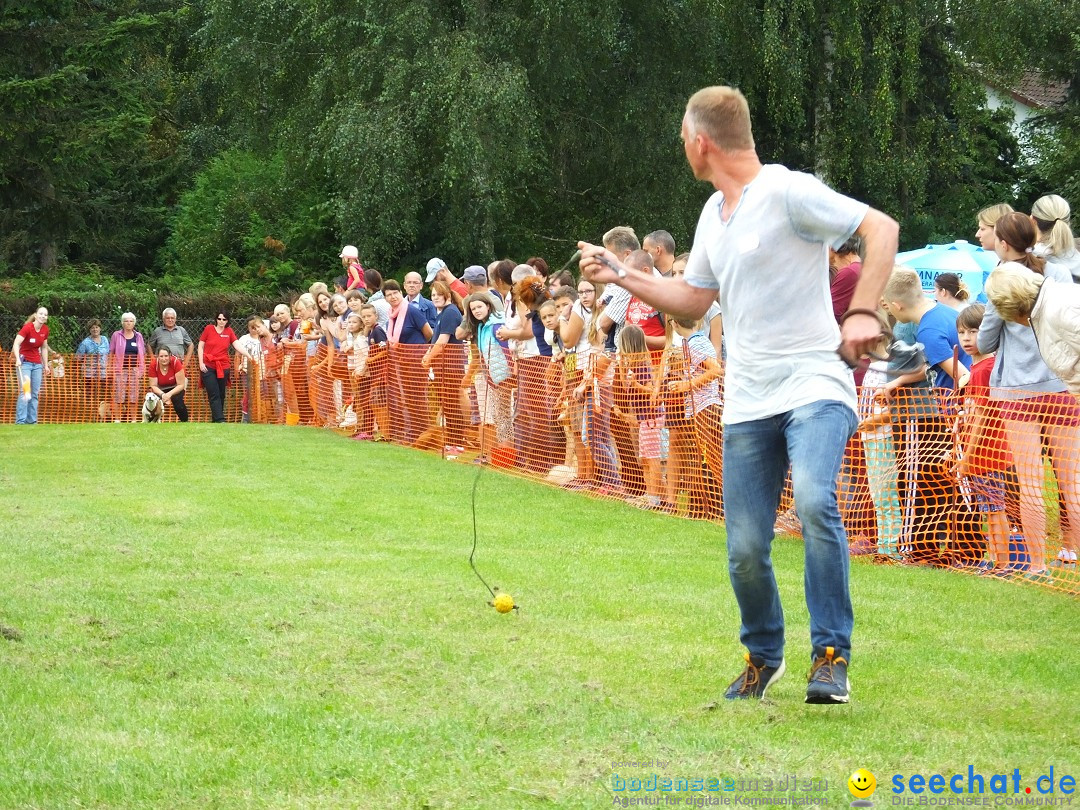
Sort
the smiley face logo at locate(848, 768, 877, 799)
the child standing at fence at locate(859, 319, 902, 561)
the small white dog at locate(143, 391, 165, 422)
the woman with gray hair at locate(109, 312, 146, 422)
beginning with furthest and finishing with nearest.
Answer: the woman with gray hair at locate(109, 312, 146, 422) → the small white dog at locate(143, 391, 165, 422) → the child standing at fence at locate(859, 319, 902, 561) → the smiley face logo at locate(848, 768, 877, 799)

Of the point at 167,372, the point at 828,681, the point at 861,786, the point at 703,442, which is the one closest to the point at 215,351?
the point at 167,372

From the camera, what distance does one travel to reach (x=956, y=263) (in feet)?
60.3

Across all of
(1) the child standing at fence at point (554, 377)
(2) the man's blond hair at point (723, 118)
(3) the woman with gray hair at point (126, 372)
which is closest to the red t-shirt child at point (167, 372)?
(3) the woman with gray hair at point (126, 372)

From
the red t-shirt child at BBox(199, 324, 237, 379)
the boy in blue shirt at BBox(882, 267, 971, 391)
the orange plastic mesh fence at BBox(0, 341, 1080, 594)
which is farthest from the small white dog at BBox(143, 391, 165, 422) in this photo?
the boy in blue shirt at BBox(882, 267, 971, 391)

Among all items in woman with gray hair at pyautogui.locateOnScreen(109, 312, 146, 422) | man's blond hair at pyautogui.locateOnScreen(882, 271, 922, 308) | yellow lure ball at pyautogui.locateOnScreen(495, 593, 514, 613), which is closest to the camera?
yellow lure ball at pyautogui.locateOnScreen(495, 593, 514, 613)

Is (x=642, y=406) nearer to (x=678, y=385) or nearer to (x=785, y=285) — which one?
(x=678, y=385)

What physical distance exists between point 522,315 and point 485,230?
15.2 m

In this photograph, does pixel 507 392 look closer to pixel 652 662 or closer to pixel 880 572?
pixel 880 572

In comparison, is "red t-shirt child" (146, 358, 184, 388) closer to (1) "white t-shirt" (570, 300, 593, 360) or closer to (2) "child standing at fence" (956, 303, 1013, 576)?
(1) "white t-shirt" (570, 300, 593, 360)

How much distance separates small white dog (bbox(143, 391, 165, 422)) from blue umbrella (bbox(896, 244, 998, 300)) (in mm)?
11717

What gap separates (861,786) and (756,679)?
1182mm

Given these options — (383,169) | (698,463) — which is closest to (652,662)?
(698,463)

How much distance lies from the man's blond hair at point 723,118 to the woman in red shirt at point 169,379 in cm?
1921

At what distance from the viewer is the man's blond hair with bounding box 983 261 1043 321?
7504 millimetres
